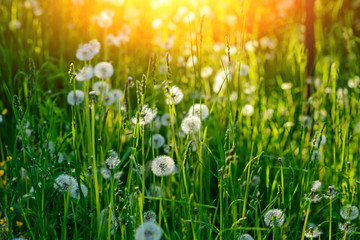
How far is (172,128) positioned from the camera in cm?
115

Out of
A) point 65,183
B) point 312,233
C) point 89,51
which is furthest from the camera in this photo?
point 89,51

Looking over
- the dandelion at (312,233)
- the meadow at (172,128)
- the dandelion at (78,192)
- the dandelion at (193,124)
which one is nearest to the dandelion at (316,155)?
the meadow at (172,128)

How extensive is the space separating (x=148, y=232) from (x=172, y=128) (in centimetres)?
33

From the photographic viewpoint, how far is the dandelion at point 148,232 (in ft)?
2.95

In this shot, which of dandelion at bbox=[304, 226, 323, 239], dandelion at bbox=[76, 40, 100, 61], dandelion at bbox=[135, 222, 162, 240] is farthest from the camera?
dandelion at bbox=[76, 40, 100, 61]

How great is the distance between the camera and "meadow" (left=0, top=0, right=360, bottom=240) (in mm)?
1165

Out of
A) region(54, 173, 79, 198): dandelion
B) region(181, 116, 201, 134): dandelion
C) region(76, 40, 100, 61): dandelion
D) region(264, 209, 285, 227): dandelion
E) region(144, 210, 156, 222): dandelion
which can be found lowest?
region(264, 209, 285, 227): dandelion

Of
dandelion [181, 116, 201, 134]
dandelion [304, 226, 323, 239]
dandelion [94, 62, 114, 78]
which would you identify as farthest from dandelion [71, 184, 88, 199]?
dandelion [304, 226, 323, 239]

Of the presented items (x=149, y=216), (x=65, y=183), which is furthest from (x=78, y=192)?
(x=149, y=216)

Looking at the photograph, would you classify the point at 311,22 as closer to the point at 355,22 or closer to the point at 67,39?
the point at 67,39

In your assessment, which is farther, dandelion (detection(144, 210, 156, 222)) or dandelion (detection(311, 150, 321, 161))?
dandelion (detection(311, 150, 321, 161))

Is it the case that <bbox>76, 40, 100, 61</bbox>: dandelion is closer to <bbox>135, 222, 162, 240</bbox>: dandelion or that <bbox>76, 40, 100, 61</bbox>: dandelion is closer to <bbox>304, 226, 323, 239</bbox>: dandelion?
<bbox>135, 222, 162, 240</bbox>: dandelion

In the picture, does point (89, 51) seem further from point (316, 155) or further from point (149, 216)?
point (316, 155)

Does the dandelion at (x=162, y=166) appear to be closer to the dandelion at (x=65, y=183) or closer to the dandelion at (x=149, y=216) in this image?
the dandelion at (x=149, y=216)
